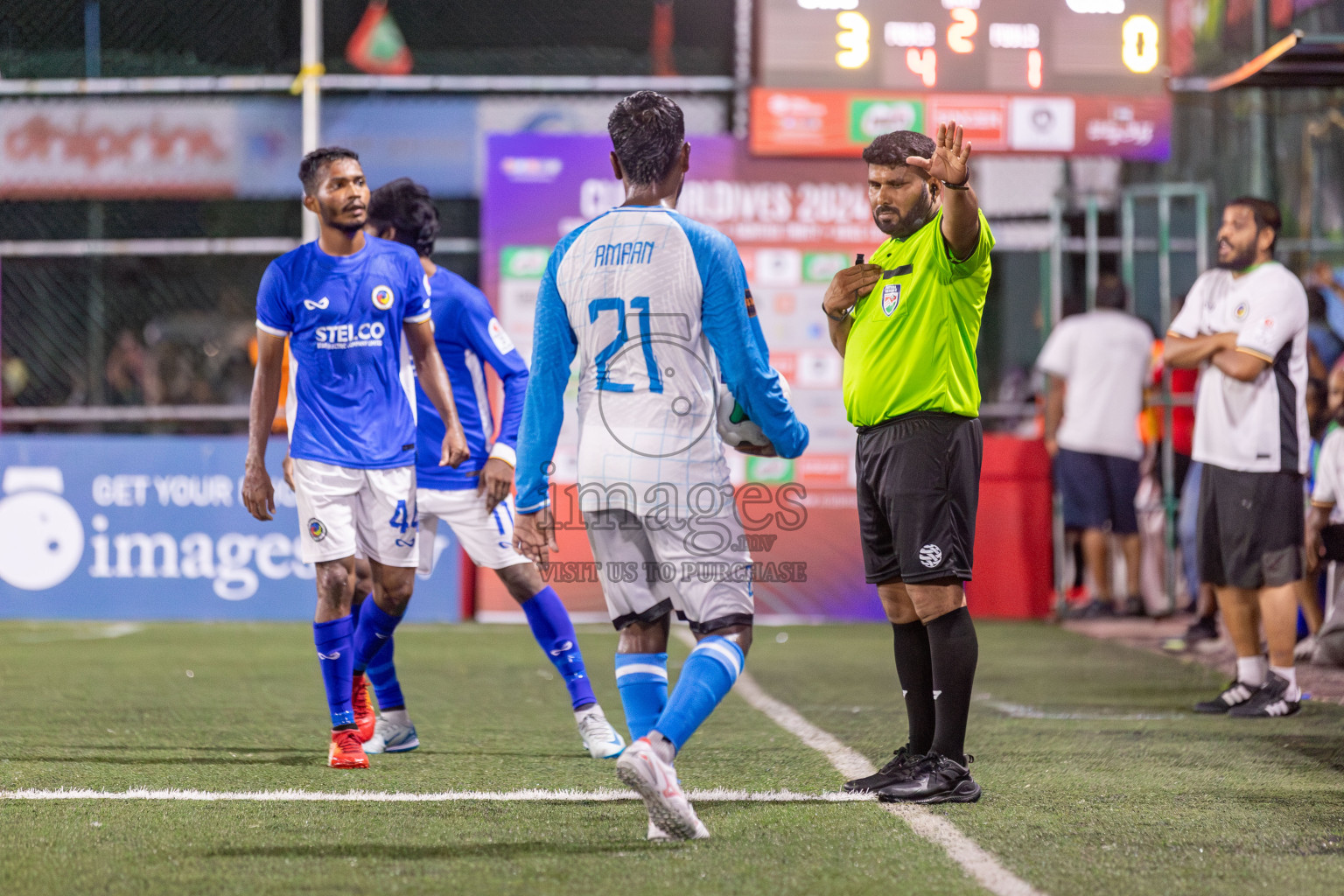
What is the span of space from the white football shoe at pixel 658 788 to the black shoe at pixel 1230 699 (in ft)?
11.1

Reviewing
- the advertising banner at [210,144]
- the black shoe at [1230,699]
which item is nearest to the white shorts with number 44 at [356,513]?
the black shoe at [1230,699]

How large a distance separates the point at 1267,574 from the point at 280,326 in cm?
400

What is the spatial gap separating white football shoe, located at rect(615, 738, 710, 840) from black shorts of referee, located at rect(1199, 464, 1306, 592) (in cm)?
349

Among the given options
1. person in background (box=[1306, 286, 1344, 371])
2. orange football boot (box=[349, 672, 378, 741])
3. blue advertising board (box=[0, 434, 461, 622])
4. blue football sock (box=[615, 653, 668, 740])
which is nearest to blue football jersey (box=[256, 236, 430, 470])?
orange football boot (box=[349, 672, 378, 741])

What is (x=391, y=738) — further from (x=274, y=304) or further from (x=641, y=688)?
(x=641, y=688)

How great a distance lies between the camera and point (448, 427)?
5281 millimetres

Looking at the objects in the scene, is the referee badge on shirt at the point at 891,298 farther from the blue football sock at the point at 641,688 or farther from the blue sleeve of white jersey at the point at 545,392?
the blue football sock at the point at 641,688

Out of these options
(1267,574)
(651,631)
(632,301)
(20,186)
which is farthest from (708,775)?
(20,186)

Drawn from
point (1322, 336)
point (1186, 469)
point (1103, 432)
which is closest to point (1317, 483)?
point (1322, 336)

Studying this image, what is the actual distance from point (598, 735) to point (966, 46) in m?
7.11

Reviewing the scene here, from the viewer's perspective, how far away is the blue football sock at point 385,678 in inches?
215

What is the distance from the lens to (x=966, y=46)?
35.4 ft

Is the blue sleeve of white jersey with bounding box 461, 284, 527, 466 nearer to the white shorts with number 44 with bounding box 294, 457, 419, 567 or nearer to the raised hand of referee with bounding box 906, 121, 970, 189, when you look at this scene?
the white shorts with number 44 with bounding box 294, 457, 419, 567

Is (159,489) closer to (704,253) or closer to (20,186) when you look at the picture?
(20,186)
